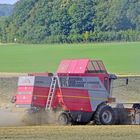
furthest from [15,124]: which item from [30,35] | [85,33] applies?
[30,35]

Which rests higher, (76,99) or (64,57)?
(64,57)

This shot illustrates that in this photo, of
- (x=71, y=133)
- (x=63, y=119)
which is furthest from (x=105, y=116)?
(x=71, y=133)

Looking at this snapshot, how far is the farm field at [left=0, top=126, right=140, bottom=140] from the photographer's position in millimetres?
18328

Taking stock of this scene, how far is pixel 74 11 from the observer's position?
120 metres

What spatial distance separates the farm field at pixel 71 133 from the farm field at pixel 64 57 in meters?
36.8

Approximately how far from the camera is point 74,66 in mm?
23797

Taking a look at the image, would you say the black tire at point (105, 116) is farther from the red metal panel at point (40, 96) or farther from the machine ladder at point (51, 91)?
the red metal panel at point (40, 96)

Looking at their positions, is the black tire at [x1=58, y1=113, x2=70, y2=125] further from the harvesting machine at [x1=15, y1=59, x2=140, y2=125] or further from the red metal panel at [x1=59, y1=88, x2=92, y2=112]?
the red metal panel at [x1=59, y1=88, x2=92, y2=112]

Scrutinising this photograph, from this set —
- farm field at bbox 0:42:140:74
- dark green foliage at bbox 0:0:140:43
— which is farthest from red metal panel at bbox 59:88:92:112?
dark green foliage at bbox 0:0:140:43

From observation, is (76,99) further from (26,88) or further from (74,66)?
(26,88)

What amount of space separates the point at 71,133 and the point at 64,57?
5279 cm

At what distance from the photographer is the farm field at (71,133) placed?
1833cm

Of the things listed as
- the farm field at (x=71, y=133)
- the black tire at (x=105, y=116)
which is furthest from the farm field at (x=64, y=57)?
the farm field at (x=71, y=133)

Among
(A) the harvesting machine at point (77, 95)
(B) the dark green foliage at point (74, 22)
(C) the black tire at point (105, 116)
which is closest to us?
(A) the harvesting machine at point (77, 95)
